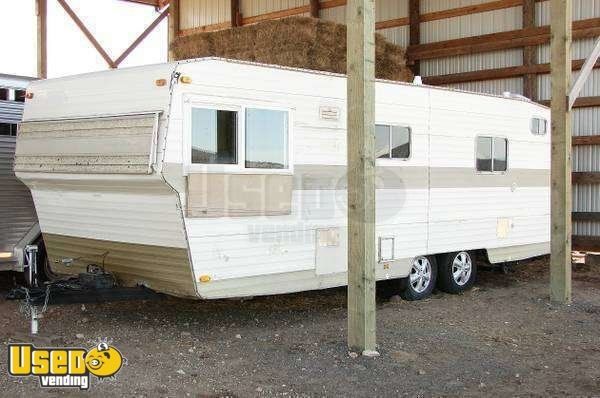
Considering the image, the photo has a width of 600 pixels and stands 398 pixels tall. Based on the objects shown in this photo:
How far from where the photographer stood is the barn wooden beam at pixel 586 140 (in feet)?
37.6

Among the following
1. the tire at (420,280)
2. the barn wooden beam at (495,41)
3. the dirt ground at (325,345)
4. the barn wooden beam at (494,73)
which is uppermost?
the barn wooden beam at (495,41)

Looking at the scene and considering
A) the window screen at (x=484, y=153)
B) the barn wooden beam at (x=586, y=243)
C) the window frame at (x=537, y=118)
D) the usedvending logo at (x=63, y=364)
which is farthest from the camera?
the barn wooden beam at (x=586, y=243)

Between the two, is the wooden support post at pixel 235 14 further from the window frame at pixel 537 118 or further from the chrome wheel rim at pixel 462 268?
the chrome wheel rim at pixel 462 268

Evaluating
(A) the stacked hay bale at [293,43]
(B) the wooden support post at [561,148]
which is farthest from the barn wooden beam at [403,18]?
(B) the wooden support post at [561,148]

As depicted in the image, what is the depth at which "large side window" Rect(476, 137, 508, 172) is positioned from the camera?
30.3 feet

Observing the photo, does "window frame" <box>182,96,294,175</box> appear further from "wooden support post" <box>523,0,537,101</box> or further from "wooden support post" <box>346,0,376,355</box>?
"wooden support post" <box>523,0,537,101</box>

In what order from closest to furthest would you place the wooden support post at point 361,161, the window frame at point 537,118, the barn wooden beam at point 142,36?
the wooden support post at point 361,161
the window frame at point 537,118
the barn wooden beam at point 142,36

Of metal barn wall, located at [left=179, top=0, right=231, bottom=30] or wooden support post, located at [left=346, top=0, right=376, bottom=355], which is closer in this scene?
wooden support post, located at [left=346, top=0, right=376, bottom=355]

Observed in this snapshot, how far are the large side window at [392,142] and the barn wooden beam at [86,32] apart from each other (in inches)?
449

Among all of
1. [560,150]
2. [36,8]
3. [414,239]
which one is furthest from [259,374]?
[36,8]

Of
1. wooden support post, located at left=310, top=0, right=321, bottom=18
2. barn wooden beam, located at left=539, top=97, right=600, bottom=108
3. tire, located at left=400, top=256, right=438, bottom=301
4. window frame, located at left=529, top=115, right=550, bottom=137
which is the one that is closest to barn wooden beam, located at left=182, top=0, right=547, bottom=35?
wooden support post, located at left=310, top=0, right=321, bottom=18

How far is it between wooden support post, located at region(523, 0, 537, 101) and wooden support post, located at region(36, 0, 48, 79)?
10342 mm

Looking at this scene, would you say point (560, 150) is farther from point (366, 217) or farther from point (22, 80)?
point (22, 80)

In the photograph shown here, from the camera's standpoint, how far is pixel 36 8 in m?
15.7
